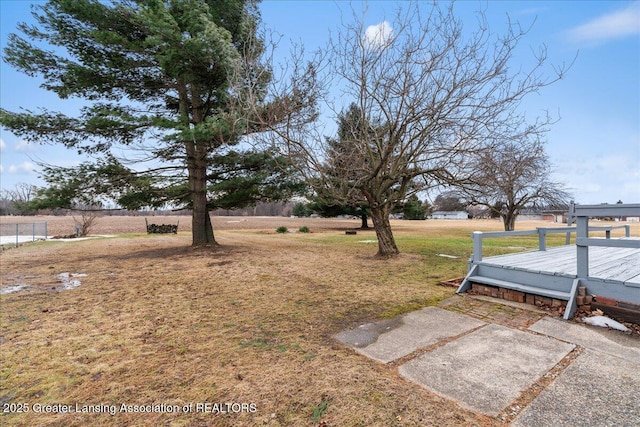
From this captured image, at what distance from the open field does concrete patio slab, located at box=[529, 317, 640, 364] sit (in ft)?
4.44

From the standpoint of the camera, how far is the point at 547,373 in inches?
92.4

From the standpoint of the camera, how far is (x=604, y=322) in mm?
3373

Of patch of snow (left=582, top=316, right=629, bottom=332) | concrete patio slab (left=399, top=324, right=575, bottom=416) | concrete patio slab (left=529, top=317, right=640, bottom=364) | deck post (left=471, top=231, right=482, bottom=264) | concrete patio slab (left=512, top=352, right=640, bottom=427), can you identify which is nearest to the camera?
concrete patio slab (left=512, top=352, right=640, bottom=427)

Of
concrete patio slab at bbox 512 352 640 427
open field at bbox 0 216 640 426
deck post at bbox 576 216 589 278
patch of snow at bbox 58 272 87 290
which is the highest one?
deck post at bbox 576 216 589 278

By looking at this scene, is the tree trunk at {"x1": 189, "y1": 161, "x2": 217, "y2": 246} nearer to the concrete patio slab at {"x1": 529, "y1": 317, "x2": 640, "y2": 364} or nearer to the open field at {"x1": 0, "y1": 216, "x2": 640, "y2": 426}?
the open field at {"x1": 0, "y1": 216, "x2": 640, "y2": 426}

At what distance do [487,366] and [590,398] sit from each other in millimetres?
626

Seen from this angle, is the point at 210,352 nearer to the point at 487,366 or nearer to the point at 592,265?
the point at 487,366

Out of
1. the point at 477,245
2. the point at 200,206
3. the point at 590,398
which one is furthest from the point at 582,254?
the point at 200,206

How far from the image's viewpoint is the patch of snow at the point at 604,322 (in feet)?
10.7

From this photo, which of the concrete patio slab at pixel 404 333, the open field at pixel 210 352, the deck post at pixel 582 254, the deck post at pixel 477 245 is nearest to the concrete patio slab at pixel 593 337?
the concrete patio slab at pixel 404 333

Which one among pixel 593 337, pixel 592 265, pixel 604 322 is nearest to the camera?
pixel 593 337

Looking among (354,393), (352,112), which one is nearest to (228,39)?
(352,112)

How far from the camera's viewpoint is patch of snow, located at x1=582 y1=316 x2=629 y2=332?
3.26 metres

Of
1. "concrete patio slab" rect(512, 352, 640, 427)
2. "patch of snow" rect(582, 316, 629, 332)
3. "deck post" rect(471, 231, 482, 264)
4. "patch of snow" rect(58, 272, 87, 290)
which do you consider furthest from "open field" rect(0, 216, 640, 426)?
"patch of snow" rect(582, 316, 629, 332)
